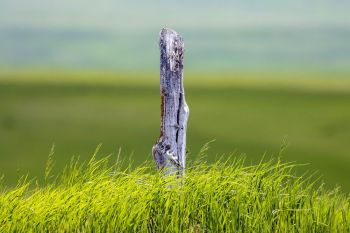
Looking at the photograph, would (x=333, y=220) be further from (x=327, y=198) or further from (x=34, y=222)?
(x=34, y=222)

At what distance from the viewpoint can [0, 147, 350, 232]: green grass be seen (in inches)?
412

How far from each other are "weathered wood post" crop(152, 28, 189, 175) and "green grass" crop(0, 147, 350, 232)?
21 cm

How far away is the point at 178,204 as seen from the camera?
10500mm

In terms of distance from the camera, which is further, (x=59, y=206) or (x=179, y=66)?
(x=179, y=66)

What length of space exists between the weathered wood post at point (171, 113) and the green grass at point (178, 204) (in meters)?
0.21

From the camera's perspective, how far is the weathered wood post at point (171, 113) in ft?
36.7

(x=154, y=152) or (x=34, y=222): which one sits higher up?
(x=154, y=152)

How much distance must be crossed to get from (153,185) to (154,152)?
2.05ft

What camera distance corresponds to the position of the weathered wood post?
11.2 m

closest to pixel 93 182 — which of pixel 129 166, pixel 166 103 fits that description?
pixel 129 166

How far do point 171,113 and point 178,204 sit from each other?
3.68 ft

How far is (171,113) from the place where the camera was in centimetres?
1120

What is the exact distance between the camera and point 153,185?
10.7 m

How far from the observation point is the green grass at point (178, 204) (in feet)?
34.3
